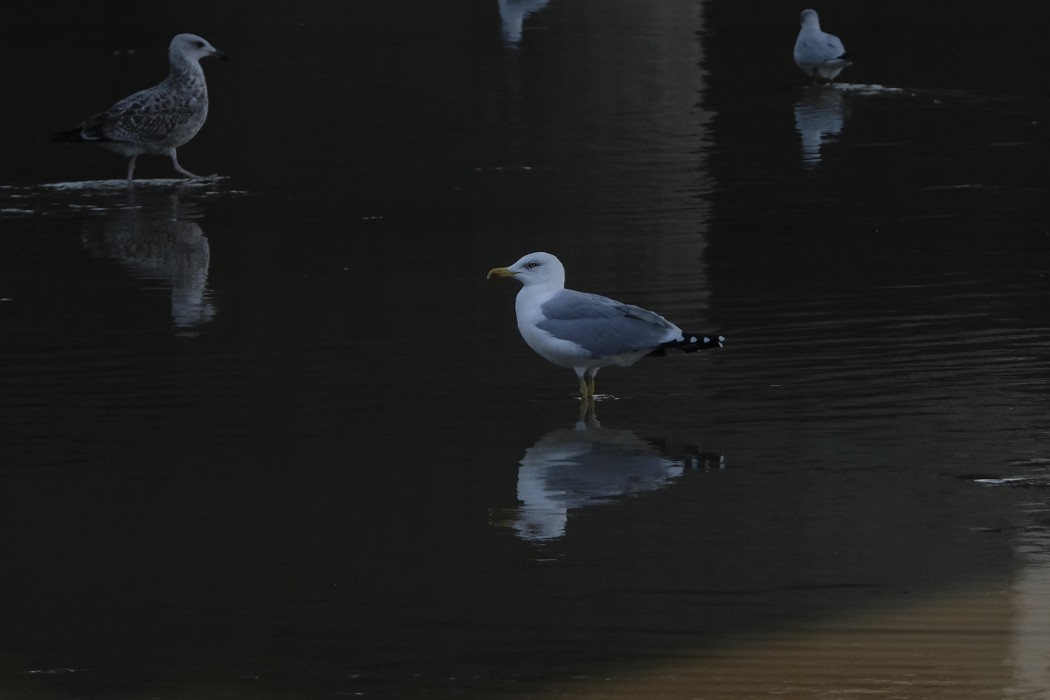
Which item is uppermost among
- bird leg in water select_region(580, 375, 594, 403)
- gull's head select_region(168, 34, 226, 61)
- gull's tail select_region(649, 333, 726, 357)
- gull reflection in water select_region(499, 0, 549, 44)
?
gull reflection in water select_region(499, 0, 549, 44)

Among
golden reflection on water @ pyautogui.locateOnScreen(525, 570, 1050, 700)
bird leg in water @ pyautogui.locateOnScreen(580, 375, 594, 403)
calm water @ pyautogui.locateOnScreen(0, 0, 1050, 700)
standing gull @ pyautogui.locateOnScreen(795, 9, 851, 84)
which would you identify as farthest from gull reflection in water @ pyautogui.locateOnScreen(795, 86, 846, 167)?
golden reflection on water @ pyautogui.locateOnScreen(525, 570, 1050, 700)

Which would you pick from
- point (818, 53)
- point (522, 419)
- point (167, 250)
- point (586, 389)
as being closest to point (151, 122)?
point (167, 250)

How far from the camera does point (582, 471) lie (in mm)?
8094

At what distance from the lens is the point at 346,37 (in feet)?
101

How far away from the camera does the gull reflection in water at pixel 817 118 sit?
18109 mm

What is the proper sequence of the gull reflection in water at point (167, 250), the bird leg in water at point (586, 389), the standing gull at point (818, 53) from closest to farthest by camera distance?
the bird leg in water at point (586, 389) → the gull reflection in water at point (167, 250) → the standing gull at point (818, 53)

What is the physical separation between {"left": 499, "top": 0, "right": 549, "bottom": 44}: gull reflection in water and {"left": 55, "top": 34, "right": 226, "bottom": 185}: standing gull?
42.6ft

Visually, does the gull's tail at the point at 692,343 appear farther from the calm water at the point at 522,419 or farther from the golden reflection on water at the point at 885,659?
the golden reflection on water at the point at 885,659

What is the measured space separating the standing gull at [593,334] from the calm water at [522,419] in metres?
0.25

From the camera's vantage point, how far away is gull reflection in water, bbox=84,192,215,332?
39.5ft

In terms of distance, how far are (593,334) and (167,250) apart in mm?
5626

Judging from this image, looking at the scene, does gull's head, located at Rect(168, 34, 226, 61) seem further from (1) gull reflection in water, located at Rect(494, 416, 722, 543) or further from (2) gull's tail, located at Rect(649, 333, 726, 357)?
(1) gull reflection in water, located at Rect(494, 416, 722, 543)

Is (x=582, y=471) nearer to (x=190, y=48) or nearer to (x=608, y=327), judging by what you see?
(x=608, y=327)

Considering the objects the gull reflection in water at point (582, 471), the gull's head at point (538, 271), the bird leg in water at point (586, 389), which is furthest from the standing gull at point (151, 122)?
the gull reflection in water at point (582, 471)
